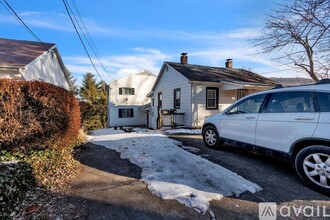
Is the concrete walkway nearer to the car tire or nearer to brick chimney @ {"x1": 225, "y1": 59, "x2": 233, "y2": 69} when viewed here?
the car tire

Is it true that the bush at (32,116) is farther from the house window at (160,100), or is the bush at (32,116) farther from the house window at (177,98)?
the house window at (160,100)

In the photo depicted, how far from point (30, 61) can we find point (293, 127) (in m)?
12.6

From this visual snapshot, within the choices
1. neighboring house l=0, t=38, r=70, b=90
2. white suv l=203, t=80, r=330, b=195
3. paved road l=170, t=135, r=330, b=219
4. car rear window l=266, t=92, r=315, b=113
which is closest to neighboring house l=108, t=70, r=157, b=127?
neighboring house l=0, t=38, r=70, b=90

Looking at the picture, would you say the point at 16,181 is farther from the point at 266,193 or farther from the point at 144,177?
the point at 266,193

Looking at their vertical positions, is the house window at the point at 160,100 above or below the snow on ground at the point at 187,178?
above

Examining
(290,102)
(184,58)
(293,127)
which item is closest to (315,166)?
(293,127)

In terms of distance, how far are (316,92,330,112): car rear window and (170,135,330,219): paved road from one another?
1.44 m

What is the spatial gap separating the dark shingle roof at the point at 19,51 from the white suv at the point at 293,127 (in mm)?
11016

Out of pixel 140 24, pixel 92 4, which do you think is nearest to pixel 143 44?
pixel 140 24

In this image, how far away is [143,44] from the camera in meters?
17.5

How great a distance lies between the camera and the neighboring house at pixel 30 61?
1001 cm

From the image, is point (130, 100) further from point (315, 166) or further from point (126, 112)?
point (315, 166)

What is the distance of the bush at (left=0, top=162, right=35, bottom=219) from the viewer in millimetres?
2715

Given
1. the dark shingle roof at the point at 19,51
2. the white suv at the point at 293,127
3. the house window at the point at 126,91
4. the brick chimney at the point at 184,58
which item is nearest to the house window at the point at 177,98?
the brick chimney at the point at 184,58
